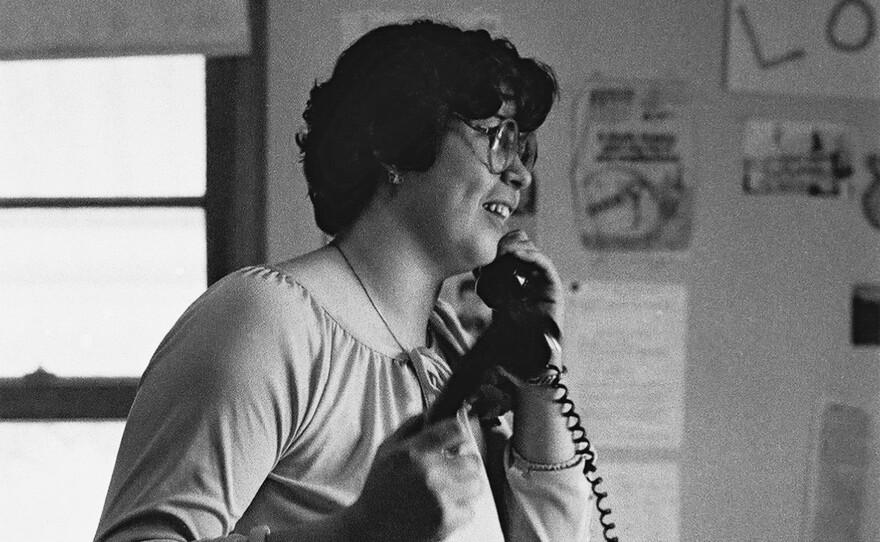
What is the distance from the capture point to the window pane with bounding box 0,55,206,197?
5.75ft

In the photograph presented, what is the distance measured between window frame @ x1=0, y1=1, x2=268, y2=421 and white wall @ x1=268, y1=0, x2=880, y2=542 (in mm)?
403

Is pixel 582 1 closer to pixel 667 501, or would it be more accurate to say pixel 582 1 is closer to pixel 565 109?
pixel 565 109

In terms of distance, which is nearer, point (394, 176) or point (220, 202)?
point (394, 176)

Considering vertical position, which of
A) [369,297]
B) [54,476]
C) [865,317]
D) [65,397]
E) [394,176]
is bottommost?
[54,476]

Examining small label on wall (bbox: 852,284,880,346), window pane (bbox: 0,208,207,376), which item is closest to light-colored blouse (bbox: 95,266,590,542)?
window pane (bbox: 0,208,207,376)

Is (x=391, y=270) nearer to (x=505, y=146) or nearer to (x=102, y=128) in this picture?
(x=505, y=146)

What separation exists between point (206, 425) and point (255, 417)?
0.04m

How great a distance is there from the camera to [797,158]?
179 centimetres

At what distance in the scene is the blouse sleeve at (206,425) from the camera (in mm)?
767

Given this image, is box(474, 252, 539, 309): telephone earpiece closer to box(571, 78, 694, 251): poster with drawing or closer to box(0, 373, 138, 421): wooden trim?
box(571, 78, 694, 251): poster with drawing

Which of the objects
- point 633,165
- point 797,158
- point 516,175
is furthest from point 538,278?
point 797,158

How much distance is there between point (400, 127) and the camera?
972mm

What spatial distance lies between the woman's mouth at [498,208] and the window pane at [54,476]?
3.28ft

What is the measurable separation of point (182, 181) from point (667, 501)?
93 cm
